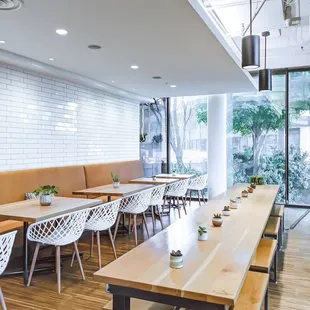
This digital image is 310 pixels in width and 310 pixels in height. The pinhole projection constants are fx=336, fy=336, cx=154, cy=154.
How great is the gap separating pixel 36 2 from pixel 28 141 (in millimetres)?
2720

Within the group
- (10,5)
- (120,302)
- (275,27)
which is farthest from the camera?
(275,27)

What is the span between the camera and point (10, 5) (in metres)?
2.92

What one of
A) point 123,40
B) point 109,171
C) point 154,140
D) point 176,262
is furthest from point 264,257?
point 154,140

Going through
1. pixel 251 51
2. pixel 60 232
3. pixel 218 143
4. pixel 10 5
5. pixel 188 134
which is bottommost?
pixel 60 232

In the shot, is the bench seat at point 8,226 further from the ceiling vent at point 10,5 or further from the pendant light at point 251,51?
the pendant light at point 251,51

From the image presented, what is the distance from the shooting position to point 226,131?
8688mm

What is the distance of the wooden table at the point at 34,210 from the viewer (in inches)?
130

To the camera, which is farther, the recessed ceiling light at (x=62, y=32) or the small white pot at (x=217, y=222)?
the recessed ceiling light at (x=62, y=32)

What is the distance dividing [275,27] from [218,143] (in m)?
3.40

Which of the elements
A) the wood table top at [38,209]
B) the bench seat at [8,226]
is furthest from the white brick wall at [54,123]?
the wood table top at [38,209]

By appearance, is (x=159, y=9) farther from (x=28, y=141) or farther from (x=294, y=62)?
(x=294, y=62)

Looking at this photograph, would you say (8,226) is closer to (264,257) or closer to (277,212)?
(264,257)

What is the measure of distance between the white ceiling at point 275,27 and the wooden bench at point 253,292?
11.6 feet

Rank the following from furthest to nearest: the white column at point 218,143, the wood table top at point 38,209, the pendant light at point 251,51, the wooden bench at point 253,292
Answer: the white column at point 218,143 → the pendant light at point 251,51 → the wood table top at point 38,209 → the wooden bench at point 253,292
